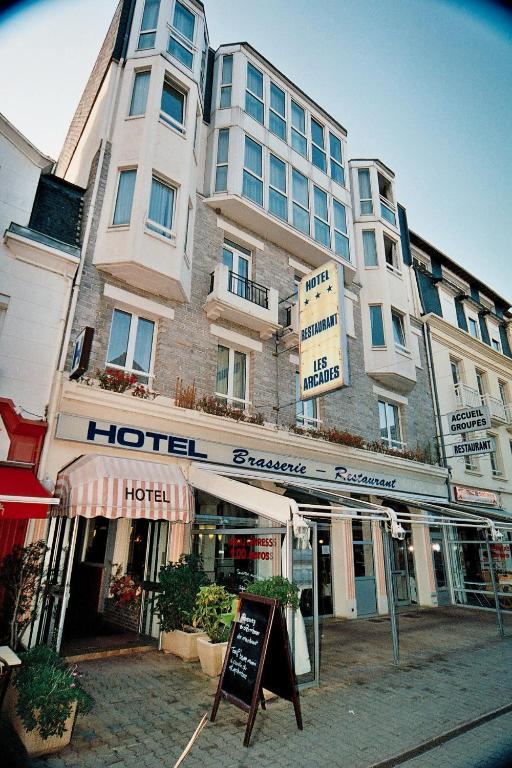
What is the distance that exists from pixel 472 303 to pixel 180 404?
1997 cm

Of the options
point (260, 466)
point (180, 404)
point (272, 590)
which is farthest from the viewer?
point (260, 466)

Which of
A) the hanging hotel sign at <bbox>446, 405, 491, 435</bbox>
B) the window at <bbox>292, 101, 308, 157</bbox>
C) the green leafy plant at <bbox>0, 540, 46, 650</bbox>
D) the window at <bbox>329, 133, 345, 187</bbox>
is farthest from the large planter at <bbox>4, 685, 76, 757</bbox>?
the window at <bbox>329, 133, 345, 187</bbox>

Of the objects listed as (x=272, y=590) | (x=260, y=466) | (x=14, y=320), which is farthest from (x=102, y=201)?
(x=272, y=590)

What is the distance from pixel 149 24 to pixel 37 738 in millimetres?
17429

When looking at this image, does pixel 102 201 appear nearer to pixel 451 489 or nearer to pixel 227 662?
pixel 227 662

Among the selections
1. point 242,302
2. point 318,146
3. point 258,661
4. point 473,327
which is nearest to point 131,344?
point 242,302

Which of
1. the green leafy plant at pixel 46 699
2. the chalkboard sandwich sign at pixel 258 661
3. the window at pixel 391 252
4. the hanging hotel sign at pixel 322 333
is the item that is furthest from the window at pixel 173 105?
the green leafy plant at pixel 46 699

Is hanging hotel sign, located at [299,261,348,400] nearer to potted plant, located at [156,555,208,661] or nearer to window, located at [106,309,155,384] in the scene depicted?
window, located at [106,309,155,384]

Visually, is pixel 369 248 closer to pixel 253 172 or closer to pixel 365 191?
pixel 365 191

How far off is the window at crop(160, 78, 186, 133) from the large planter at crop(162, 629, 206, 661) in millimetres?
13078

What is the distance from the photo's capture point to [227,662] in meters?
5.48

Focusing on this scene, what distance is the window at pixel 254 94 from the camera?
1514 cm

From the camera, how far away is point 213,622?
294 inches

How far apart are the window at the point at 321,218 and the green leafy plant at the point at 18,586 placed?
1364 cm
